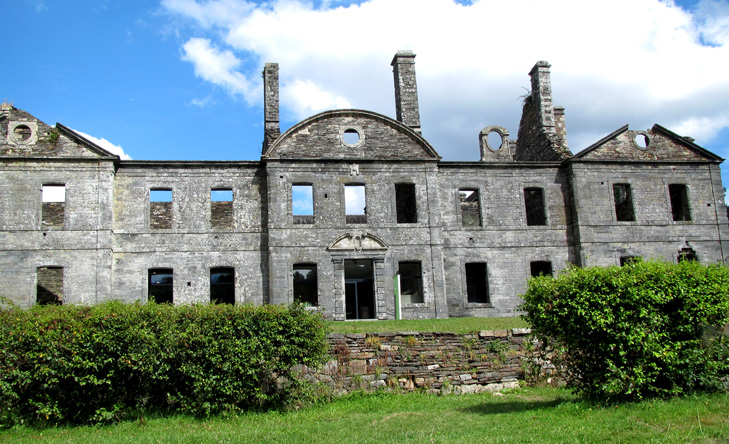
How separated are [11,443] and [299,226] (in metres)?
13.9

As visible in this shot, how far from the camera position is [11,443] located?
10.5 meters

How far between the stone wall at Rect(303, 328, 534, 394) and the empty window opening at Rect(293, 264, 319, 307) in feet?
30.6

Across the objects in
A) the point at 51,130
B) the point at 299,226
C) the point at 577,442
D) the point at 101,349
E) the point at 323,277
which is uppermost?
the point at 51,130

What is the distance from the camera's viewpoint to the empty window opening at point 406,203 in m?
26.4

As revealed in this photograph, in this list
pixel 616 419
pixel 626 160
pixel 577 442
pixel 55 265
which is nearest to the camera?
pixel 577 442

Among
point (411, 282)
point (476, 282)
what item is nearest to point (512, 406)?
point (411, 282)

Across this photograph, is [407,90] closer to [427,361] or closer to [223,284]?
[223,284]

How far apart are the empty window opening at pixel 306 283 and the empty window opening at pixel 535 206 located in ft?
31.9

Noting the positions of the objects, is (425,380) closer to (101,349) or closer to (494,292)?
(101,349)

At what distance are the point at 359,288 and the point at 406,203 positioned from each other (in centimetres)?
563

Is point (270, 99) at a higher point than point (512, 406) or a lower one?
higher

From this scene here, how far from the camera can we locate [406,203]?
92.3ft

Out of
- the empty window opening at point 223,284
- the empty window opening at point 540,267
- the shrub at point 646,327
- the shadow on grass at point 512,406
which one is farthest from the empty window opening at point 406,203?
the shrub at point 646,327

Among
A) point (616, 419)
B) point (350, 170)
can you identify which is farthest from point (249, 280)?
point (616, 419)
